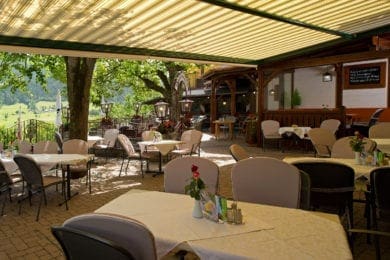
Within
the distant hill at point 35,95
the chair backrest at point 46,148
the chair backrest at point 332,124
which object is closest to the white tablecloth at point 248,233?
the chair backrest at point 46,148

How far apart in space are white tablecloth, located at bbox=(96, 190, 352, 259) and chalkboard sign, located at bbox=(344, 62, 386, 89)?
12.5 metres

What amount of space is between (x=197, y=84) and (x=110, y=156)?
1663 centimetres

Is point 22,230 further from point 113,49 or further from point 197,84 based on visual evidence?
point 197,84

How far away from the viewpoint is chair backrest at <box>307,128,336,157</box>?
7188 mm

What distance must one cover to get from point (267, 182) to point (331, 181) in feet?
3.31

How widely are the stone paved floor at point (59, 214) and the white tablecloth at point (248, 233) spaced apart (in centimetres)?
162

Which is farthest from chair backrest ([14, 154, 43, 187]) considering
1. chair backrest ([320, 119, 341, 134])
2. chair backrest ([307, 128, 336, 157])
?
chair backrest ([320, 119, 341, 134])

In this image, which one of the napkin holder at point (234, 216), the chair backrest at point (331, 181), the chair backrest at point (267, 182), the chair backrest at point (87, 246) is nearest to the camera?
the chair backrest at point (87, 246)

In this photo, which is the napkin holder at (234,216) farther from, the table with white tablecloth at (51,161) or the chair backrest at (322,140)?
the chair backrest at (322,140)

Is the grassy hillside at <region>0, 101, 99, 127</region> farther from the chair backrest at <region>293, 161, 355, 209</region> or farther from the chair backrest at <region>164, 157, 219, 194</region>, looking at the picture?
the chair backrest at <region>293, 161, 355, 209</region>

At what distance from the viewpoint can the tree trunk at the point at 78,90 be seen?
8844mm

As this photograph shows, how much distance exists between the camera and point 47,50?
589cm

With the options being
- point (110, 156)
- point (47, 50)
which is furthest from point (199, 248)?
point (110, 156)

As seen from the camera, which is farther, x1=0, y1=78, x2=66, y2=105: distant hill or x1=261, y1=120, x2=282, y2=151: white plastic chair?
x1=0, y1=78, x2=66, y2=105: distant hill
